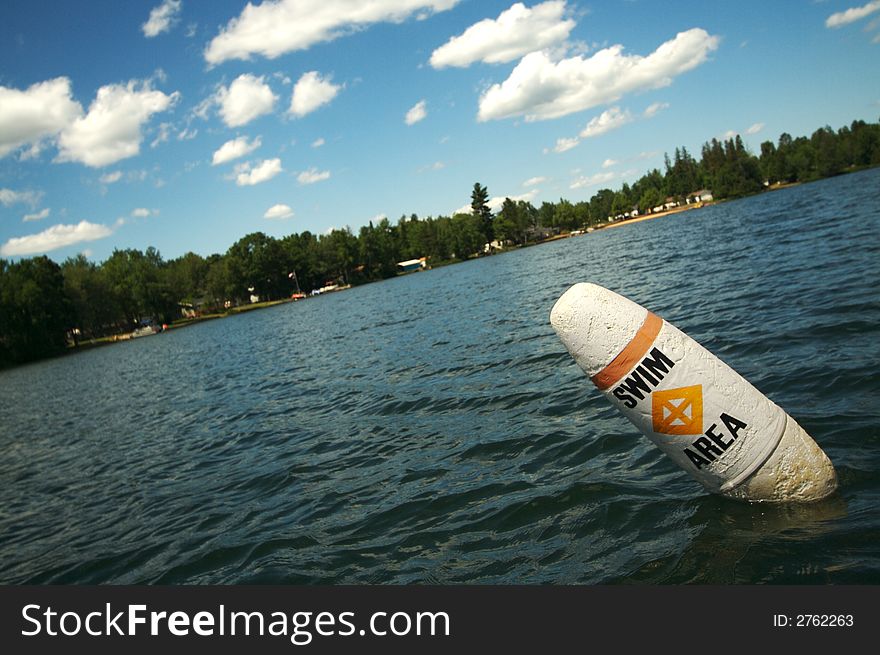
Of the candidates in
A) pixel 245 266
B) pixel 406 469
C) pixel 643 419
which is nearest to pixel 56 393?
pixel 406 469

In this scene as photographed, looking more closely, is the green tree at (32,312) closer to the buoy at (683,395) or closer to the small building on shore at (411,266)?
the small building on shore at (411,266)

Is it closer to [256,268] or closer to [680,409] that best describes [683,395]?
[680,409]

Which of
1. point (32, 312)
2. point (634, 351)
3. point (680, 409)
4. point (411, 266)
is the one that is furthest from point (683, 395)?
point (411, 266)

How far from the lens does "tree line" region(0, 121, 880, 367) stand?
362 ft

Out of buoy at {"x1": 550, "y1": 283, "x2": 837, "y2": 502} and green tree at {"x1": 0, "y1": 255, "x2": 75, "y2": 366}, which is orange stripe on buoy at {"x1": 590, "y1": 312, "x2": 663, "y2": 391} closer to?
buoy at {"x1": 550, "y1": 283, "x2": 837, "y2": 502}

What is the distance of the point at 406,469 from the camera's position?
10570 millimetres

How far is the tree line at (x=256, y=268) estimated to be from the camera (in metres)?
110

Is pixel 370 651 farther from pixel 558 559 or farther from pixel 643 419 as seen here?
pixel 643 419

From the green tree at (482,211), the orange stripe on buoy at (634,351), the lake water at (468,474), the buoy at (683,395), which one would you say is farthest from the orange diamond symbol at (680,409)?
the green tree at (482,211)

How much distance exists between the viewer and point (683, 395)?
5.91 meters

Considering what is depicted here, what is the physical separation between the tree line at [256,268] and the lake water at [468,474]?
10464 cm

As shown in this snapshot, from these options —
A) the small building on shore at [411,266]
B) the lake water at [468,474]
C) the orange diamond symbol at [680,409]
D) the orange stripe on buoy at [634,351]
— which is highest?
the small building on shore at [411,266]

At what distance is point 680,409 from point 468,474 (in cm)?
452

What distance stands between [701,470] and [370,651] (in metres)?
4.07
